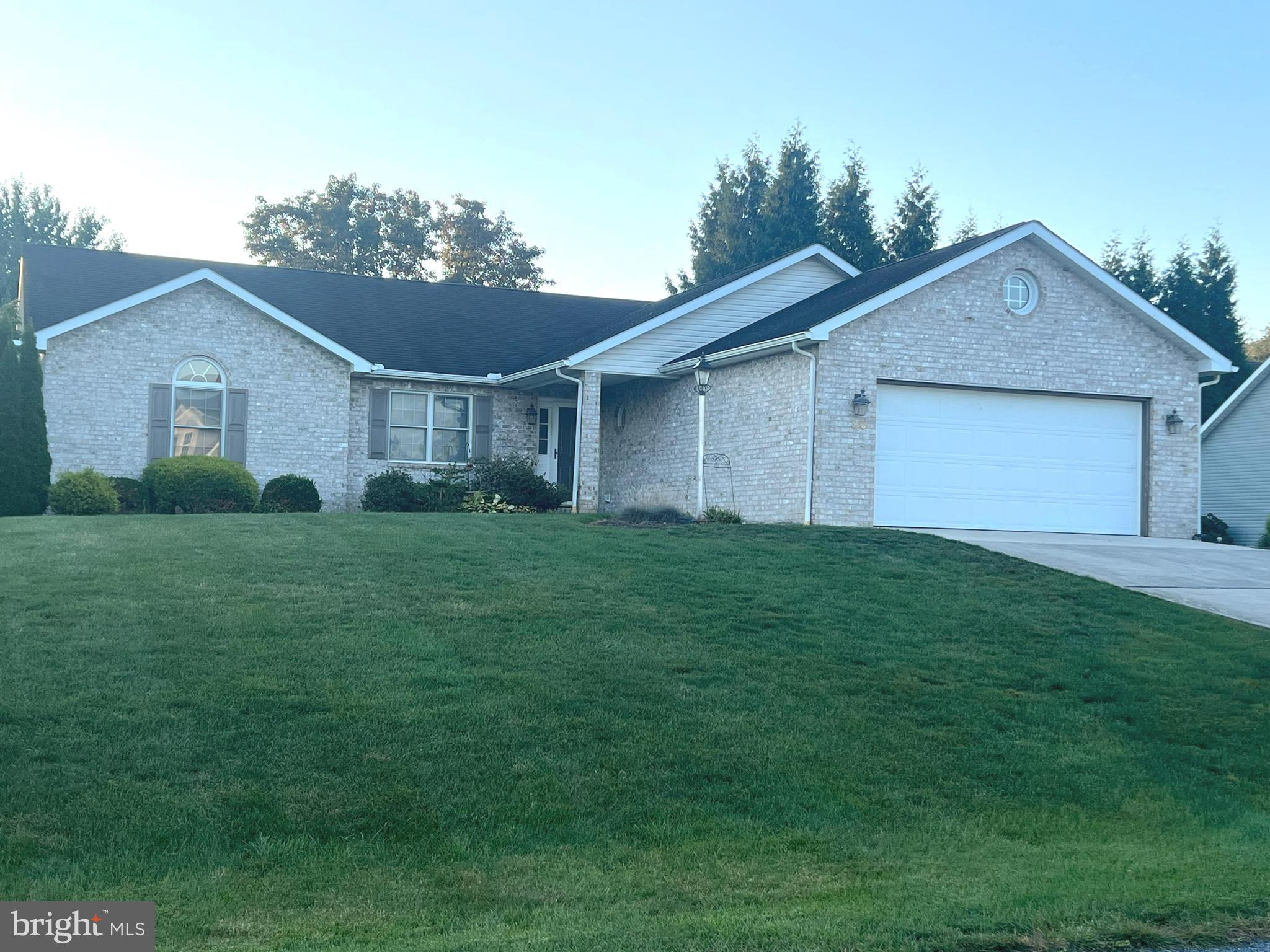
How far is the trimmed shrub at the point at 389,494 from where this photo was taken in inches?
894

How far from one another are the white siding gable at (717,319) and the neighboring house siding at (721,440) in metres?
0.82

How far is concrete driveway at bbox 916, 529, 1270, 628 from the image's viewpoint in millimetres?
14344

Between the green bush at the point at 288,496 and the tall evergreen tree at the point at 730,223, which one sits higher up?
the tall evergreen tree at the point at 730,223

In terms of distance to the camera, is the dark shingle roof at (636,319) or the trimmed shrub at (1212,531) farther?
the dark shingle roof at (636,319)

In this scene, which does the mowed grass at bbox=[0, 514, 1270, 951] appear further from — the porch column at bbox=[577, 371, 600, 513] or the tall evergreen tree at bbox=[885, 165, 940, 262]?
the tall evergreen tree at bbox=[885, 165, 940, 262]

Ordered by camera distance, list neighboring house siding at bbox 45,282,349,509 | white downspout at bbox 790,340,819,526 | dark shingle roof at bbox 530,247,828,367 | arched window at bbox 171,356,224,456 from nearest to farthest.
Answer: white downspout at bbox 790,340,819,526 < neighboring house siding at bbox 45,282,349,509 < arched window at bbox 171,356,224,456 < dark shingle roof at bbox 530,247,828,367

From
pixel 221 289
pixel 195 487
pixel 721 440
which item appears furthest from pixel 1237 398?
pixel 195 487

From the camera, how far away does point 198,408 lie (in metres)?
22.4

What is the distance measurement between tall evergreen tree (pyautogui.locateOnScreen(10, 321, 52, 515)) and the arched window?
2402 mm

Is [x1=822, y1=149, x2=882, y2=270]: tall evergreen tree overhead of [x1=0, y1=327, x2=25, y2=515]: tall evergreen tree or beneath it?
overhead

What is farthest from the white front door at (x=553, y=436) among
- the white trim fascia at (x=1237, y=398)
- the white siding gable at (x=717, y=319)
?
the white trim fascia at (x=1237, y=398)

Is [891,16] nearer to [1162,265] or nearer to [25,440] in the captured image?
[25,440]

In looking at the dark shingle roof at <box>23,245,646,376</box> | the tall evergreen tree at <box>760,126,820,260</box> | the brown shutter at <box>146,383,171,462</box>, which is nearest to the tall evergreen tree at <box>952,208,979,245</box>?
the tall evergreen tree at <box>760,126,820,260</box>

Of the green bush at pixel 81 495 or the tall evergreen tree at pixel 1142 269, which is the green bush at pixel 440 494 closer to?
the green bush at pixel 81 495
